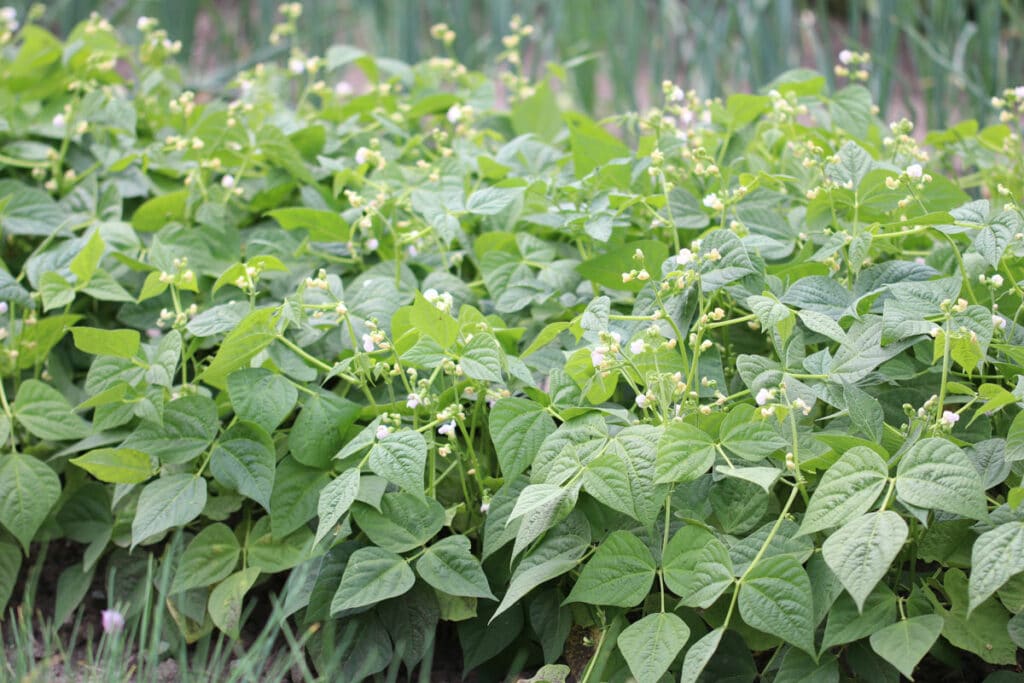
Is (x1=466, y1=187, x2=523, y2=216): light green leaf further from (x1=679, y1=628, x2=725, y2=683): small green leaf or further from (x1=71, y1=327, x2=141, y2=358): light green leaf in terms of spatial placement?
(x1=679, y1=628, x2=725, y2=683): small green leaf

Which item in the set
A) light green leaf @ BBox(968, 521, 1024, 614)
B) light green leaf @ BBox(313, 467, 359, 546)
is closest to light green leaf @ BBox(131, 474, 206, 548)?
light green leaf @ BBox(313, 467, 359, 546)

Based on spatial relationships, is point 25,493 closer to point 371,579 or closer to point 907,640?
point 371,579

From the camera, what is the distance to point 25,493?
52.7 inches

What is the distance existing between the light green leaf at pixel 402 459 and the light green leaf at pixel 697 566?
289 mm

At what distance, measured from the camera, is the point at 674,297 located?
1297mm

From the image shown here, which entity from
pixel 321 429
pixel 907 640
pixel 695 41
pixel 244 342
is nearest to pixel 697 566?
pixel 907 640

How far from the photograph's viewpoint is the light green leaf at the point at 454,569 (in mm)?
1182

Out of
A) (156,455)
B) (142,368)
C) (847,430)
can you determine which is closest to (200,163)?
(142,368)

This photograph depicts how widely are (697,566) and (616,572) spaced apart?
0.10 meters

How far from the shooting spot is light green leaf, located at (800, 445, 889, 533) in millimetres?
1014

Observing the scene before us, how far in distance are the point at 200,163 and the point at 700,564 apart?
1.12 metres

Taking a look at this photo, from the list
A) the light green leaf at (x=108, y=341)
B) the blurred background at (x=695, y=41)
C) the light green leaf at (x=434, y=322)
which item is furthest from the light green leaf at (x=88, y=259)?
the blurred background at (x=695, y=41)

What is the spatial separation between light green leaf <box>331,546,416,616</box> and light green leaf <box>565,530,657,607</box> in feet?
0.67

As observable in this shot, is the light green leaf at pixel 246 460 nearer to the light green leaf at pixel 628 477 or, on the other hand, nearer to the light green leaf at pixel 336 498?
the light green leaf at pixel 336 498
